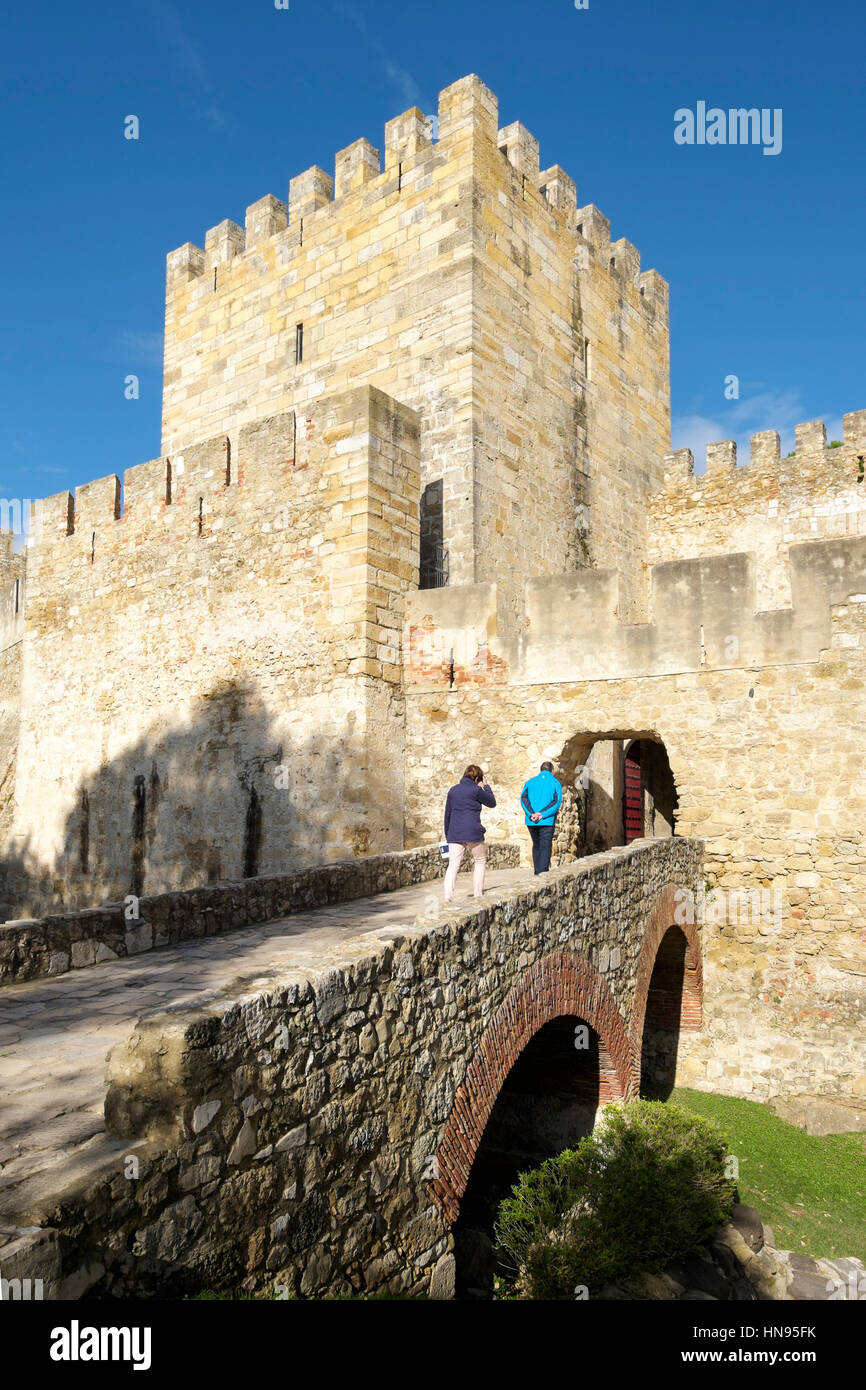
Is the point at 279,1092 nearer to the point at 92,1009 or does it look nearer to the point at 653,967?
the point at 92,1009

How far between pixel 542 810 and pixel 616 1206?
11.1 feet

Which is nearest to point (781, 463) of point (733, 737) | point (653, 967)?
point (733, 737)

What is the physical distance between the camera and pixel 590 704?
11.0 meters

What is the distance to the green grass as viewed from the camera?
791 cm

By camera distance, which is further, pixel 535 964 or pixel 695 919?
pixel 695 919

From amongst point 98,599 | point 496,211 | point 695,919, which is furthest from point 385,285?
point 695,919

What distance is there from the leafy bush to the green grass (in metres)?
0.83

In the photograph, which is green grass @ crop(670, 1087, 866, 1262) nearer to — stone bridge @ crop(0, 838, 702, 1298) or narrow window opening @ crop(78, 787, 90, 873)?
stone bridge @ crop(0, 838, 702, 1298)

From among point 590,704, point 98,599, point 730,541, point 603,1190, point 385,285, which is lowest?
point 603,1190

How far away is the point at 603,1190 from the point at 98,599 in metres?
12.2

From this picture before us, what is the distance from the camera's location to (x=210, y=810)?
1273cm

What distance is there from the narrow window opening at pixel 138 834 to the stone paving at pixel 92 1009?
21.6 feet
